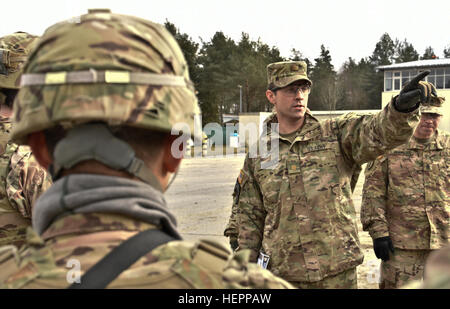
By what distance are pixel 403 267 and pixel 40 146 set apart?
3995mm

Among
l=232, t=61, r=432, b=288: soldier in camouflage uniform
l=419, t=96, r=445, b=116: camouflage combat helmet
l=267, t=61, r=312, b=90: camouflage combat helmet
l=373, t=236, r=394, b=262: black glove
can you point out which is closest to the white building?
l=419, t=96, r=445, b=116: camouflage combat helmet

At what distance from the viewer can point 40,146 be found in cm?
135

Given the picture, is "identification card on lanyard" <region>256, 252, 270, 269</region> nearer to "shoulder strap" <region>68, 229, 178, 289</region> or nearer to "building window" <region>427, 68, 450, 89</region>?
"shoulder strap" <region>68, 229, 178, 289</region>

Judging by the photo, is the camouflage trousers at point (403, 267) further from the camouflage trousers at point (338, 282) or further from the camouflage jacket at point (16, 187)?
the camouflage jacket at point (16, 187)

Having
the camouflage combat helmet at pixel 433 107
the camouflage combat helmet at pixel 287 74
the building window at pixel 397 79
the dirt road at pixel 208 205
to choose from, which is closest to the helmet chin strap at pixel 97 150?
the camouflage combat helmet at pixel 287 74

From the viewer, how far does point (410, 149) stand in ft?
15.5

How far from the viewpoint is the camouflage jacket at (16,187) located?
2.62 metres

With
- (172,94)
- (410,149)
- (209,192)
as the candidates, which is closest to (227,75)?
(209,192)

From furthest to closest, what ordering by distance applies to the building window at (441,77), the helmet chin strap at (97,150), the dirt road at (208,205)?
1. the building window at (441,77)
2. the dirt road at (208,205)
3. the helmet chin strap at (97,150)

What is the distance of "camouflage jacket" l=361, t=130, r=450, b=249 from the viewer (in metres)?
4.52

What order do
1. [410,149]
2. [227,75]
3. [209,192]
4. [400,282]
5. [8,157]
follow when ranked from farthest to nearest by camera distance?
[227,75]
[209,192]
[410,149]
[400,282]
[8,157]

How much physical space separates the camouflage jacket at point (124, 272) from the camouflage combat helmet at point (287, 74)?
2.87 meters

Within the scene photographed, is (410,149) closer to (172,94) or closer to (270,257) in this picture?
(270,257)
